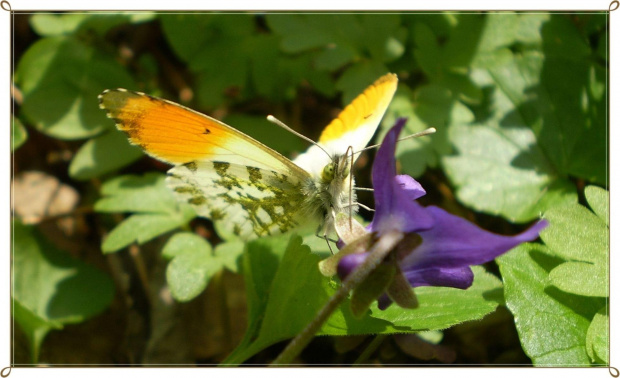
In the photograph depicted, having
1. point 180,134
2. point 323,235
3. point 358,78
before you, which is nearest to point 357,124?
point 323,235

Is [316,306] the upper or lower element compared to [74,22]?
lower

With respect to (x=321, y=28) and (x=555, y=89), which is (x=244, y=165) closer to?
(x=321, y=28)

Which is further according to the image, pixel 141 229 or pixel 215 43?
pixel 215 43

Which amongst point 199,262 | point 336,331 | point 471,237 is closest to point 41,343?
point 199,262

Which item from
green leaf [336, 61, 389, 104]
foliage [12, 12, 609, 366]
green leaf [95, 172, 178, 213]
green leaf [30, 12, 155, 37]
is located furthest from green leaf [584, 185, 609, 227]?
green leaf [30, 12, 155, 37]

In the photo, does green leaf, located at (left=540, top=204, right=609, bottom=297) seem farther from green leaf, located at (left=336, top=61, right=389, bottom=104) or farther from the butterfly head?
green leaf, located at (left=336, top=61, right=389, bottom=104)

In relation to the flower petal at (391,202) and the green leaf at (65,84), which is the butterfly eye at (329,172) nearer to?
the flower petal at (391,202)
